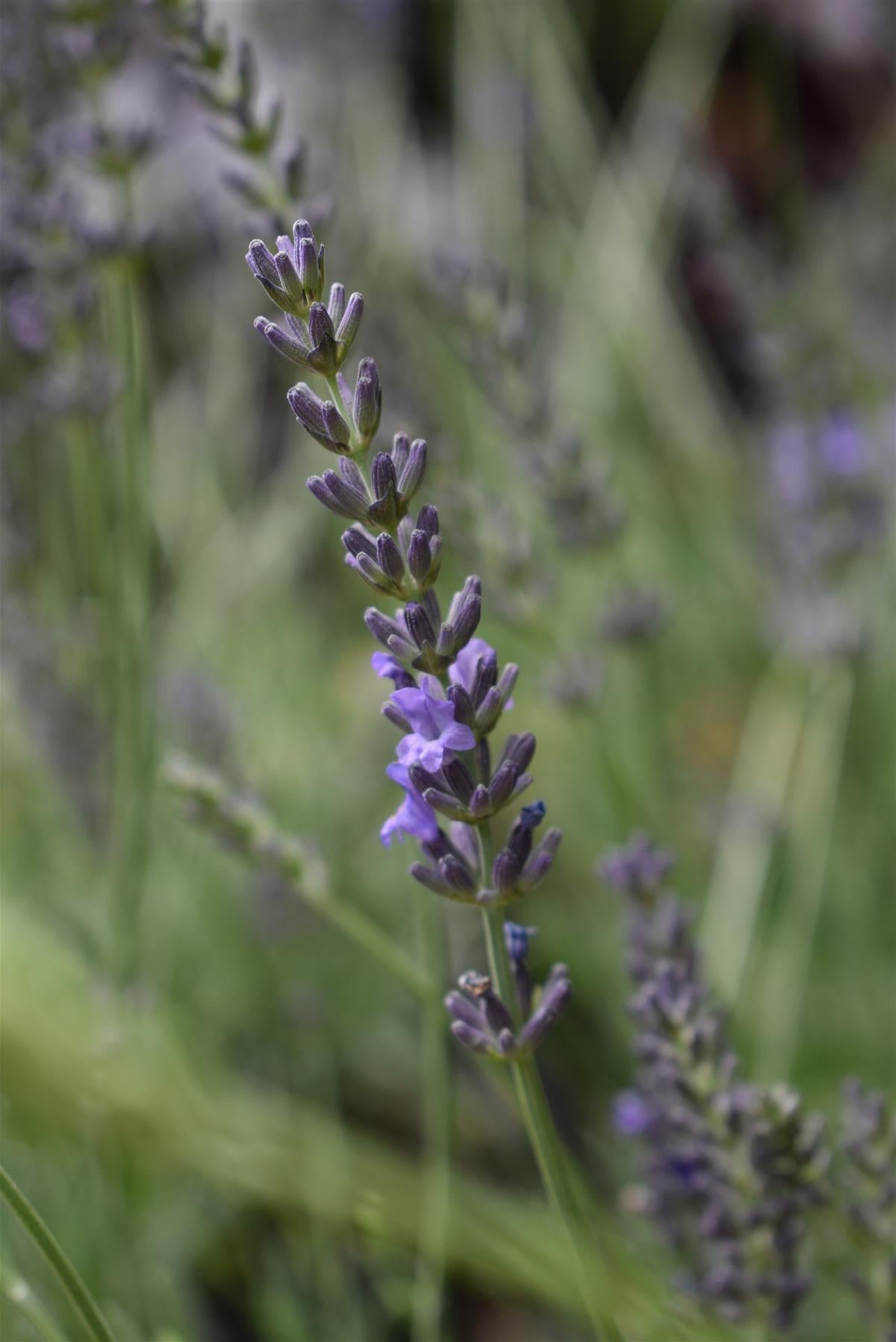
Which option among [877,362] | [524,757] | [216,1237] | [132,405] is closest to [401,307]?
[877,362]

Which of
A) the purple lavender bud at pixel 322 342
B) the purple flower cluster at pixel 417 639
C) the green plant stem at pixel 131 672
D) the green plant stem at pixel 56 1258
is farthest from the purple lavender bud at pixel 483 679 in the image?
the green plant stem at pixel 131 672

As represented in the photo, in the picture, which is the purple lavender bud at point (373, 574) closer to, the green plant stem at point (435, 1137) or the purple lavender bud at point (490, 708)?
the purple lavender bud at point (490, 708)

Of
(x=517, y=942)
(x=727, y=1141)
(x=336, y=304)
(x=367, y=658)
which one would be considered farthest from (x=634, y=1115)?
(x=367, y=658)

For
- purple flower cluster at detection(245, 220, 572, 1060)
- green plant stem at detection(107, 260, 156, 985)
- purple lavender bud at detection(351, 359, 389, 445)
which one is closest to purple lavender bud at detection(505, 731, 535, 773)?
purple flower cluster at detection(245, 220, 572, 1060)

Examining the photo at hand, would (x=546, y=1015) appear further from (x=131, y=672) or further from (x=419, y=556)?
(x=131, y=672)

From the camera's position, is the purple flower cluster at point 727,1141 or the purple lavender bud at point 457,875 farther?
the purple flower cluster at point 727,1141

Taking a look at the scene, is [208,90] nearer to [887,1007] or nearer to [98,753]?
[98,753]
